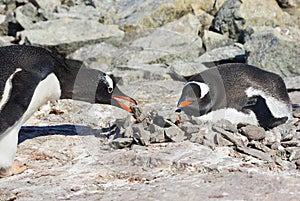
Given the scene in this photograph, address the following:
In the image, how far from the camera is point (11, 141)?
153 inches

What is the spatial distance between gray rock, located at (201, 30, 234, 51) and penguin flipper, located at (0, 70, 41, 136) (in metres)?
5.77

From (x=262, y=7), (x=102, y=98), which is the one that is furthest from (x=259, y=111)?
(x=262, y=7)

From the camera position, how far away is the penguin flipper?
3773 mm

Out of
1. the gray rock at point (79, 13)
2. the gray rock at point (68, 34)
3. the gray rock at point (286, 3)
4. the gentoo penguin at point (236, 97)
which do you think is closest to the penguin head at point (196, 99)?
the gentoo penguin at point (236, 97)

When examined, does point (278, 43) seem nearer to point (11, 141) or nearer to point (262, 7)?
point (262, 7)

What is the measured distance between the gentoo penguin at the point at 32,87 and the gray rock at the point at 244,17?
5605mm

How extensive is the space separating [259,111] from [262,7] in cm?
574

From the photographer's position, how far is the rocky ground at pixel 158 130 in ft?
11.3

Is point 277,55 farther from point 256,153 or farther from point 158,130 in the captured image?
point 256,153

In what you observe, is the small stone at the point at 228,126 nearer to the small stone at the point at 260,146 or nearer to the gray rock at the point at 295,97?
the small stone at the point at 260,146

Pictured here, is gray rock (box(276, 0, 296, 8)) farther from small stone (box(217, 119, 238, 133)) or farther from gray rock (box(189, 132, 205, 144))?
gray rock (box(189, 132, 205, 144))

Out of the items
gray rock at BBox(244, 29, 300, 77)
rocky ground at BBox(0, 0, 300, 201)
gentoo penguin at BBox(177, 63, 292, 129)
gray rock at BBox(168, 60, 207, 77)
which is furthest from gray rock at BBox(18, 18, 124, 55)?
gentoo penguin at BBox(177, 63, 292, 129)

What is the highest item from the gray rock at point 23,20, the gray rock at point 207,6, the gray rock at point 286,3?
the gray rock at point 286,3

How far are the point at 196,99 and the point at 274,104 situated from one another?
2.63 feet
